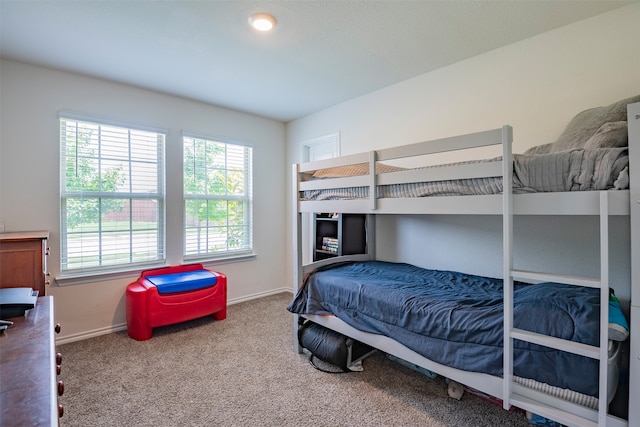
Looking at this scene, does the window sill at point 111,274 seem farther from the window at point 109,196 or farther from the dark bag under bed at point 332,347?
the dark bag under bed at point 332,347

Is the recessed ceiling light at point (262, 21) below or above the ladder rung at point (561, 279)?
above

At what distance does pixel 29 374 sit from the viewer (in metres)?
0.84

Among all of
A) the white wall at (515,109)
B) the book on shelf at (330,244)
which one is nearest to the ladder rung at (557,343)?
the white wall at (515,109)

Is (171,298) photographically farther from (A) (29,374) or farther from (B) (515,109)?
(B) (515,109)

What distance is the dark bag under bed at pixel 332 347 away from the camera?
7.37 ft

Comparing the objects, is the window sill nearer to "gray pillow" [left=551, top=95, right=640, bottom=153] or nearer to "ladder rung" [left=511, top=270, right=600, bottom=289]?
"ladder rung" [left=511, top=270, right=600, bottom=289]

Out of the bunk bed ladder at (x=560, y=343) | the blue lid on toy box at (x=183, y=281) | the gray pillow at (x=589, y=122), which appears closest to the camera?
the bunk bed ladder at (x=560, y=343)

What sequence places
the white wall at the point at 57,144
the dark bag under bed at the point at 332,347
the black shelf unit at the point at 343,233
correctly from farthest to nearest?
the black shelf unit at the point at 343,233 < the white wall at the point at 57,144 < the dark bag under bed at the point at 332,347

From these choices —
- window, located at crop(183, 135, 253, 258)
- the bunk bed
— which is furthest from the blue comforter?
window, located at crop(183, 135, 253, 258)

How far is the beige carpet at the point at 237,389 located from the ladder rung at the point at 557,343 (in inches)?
28.7

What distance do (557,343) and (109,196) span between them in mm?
3538

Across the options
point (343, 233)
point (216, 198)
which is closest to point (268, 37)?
point (343, 233)

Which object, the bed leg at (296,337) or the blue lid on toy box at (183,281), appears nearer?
the bed leg at (296,337)

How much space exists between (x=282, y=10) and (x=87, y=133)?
2.22 metres
